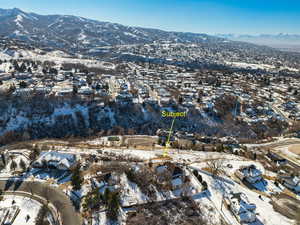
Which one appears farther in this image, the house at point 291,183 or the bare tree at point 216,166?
the bare tree at point 216,166

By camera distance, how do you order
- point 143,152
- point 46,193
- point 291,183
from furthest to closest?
point 143,152
point 291,183
point 46,193

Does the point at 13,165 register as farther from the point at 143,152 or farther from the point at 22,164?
the point at 143,152

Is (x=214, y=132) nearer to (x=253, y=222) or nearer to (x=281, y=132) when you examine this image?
(x=281, y=132)

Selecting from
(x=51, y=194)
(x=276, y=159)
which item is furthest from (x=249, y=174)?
(x=51, y=194)

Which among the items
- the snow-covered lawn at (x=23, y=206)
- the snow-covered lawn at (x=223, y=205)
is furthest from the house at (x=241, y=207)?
the snow-covered lawn at (x=23, y=206)

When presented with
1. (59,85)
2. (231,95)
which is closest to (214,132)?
(231,95)

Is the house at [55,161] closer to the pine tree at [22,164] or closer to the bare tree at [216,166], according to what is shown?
the pine tree at [22,164]
